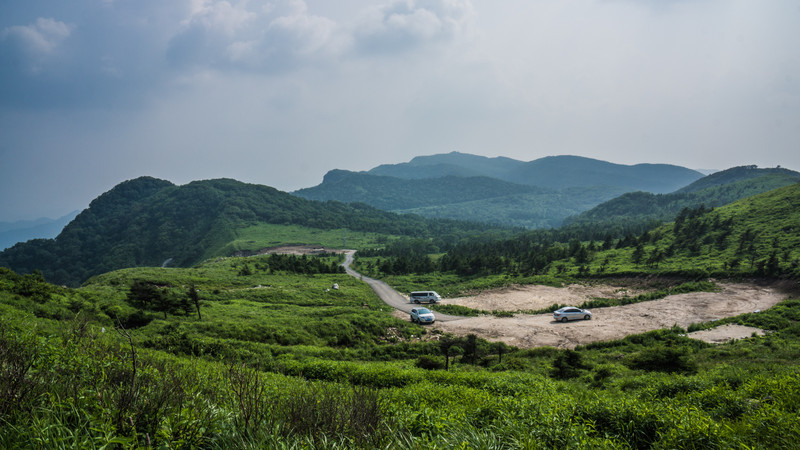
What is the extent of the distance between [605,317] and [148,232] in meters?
190

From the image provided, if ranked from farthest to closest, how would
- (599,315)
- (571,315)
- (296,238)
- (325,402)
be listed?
(296,238), (599,315), (571,315), (325,402)

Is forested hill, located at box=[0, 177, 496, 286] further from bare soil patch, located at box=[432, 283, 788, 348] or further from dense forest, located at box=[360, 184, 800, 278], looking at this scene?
bare soil patch, located at box=[432, 283, 788, 348]

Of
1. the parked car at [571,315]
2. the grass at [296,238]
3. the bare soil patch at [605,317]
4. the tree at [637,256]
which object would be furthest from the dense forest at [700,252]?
the grass at [296,238]

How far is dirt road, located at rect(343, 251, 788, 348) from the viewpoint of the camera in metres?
25.8

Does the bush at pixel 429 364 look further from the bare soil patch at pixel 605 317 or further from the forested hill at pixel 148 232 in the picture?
the forested hill at pixel 148 232

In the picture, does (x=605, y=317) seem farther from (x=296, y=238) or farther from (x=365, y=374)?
(x=296, y=238)

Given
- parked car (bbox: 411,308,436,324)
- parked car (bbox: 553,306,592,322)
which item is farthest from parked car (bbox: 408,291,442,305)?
parked car (bbox: 553,306,592,322)

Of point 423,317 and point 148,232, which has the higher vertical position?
point 148,232

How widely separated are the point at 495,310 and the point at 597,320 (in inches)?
411

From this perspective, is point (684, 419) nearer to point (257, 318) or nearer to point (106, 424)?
point (106, 424)

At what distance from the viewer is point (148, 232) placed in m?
156

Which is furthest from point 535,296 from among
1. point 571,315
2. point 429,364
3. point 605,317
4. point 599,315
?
point 429,364

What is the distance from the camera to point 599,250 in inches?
2958

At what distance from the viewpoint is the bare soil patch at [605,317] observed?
26.2m
